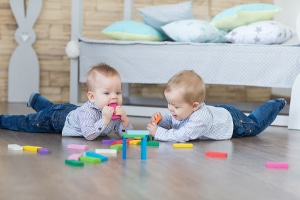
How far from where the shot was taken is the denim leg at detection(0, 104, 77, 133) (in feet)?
8.21

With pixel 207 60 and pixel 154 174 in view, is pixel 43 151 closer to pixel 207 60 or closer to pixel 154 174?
pixel 154 174

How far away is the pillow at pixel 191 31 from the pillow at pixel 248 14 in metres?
0.09

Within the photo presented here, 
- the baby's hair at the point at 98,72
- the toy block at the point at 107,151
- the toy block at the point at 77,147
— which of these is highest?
the baby's hair at the point at 98,72

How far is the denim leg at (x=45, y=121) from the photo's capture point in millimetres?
2504

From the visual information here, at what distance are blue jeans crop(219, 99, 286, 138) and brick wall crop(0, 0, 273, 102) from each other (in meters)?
1.46

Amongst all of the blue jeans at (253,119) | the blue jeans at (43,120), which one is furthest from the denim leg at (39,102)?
the blue jeans at (253,119)

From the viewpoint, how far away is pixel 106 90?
2344 millimetres

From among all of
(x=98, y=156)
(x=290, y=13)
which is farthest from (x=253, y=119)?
(x=290, y=13)

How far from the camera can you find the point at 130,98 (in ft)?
12.9

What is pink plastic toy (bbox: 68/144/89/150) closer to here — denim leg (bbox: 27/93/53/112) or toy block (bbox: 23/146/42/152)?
toy block (bbox: 23/146/42/152)

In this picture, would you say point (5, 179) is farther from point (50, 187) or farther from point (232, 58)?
point (232, 58)

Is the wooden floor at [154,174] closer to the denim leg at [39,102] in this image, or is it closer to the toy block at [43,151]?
the toy block at [43,151]

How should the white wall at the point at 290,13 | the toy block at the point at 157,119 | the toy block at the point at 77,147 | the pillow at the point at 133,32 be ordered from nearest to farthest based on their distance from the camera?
the toy block at the point at 77,147 → the toy block at the point at 157,119 → the pillow at the point at 133,32 → the white wall at the point at 290,13

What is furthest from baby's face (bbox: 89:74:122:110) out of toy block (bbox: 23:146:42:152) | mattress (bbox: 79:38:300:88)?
mattress (bbox: 79:38:300:88)
